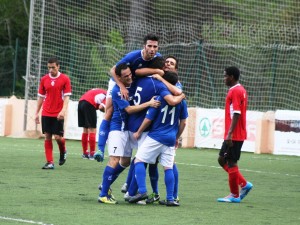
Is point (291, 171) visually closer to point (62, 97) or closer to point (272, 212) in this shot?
point (62, 97)

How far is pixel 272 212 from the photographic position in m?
11.8

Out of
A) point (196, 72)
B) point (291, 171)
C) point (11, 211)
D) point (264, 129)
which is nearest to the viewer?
point (11, 211)

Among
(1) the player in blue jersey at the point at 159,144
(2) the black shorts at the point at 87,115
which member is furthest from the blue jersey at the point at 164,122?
(2) the black shorts at the point at 87,115

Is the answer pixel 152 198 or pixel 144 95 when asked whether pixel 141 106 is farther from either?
pixel 152 198

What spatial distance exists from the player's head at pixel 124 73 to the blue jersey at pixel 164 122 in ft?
1.55

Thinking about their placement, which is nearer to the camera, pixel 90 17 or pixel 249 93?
pixel 249 93

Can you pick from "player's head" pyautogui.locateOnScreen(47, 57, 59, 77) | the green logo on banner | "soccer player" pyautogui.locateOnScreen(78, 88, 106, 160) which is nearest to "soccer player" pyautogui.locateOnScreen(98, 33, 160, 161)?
"player's head" pyautogui.locateOnScreen(47, 57, 59, 77)

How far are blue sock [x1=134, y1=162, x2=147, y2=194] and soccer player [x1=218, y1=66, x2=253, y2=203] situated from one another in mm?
1511

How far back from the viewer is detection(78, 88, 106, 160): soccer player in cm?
2133

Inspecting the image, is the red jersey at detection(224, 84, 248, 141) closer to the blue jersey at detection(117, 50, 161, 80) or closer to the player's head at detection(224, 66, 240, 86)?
the player's head at detection(224, 66, 240, 86)

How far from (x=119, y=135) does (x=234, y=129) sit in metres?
1.74

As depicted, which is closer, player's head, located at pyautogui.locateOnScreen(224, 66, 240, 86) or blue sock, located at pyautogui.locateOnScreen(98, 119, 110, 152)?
blue sock, located at pyautogui.locateOnScreen(98, 119, 110, 152)

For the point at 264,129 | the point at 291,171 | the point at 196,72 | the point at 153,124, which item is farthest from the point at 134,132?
the point at 196,72

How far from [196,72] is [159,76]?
18.2m
